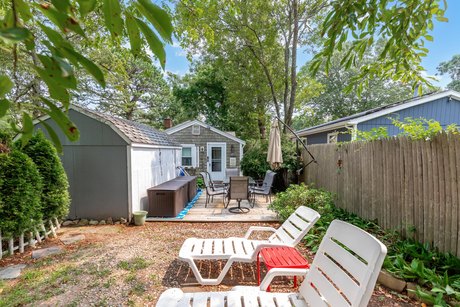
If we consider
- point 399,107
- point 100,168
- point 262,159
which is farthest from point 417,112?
point 100,168

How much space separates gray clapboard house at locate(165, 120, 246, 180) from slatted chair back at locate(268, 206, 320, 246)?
8796mm

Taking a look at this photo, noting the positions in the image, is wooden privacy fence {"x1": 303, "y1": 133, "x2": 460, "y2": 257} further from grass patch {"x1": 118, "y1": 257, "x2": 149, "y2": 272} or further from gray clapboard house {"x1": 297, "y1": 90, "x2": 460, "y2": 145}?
gray clapboard house {"x1": 297, "y1": 90, "x2": 460, "y2": 145}

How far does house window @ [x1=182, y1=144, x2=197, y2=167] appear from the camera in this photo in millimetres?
12375

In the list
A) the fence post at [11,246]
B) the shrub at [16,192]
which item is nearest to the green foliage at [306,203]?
the shrub at [16,192]

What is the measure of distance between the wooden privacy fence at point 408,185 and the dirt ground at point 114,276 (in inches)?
47.2

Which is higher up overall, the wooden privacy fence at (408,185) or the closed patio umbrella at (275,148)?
the closed patio umbrella at (275,148)

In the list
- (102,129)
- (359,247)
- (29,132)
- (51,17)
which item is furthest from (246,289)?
(102,129)

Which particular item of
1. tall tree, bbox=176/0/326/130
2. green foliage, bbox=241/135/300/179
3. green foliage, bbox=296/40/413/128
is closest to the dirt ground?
green foliage, bbox=241/135/300/179

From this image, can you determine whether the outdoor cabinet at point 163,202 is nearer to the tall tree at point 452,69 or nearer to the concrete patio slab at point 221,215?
the concrete patio slab at point 221,215

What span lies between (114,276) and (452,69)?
4091cm

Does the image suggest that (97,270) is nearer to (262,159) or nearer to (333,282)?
(333,282)

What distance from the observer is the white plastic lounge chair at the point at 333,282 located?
1468mm

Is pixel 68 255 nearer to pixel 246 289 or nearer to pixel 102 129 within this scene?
pixel 102 129

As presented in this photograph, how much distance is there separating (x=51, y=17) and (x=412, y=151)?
4482mm
